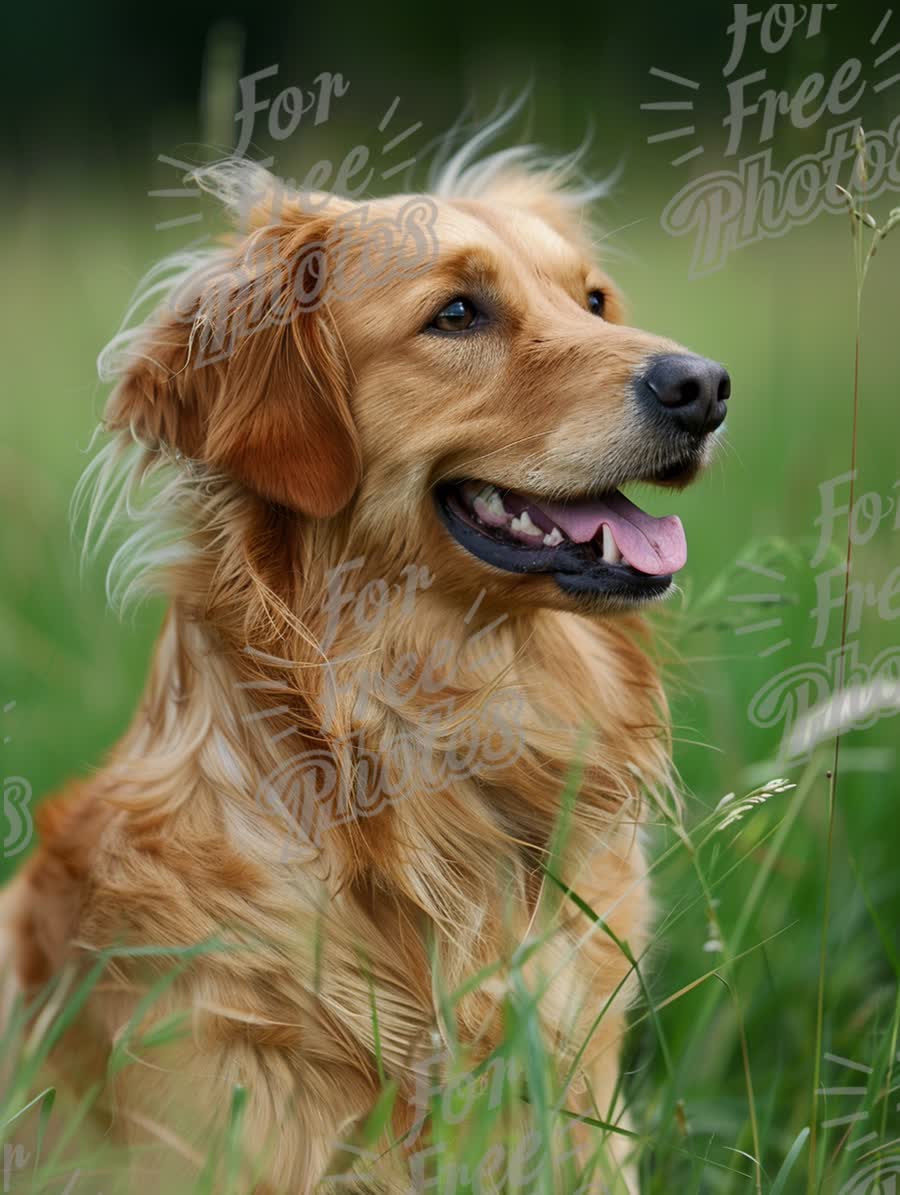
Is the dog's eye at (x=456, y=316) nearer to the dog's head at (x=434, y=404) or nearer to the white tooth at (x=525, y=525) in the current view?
the dog's head at (x=434, y=404)

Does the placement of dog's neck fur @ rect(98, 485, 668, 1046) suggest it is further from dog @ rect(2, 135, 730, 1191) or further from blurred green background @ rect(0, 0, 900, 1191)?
blurred green background @ rect(0, 0, 900, 1191)

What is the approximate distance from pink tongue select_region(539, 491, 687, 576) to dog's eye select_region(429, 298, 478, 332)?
1.32 feet

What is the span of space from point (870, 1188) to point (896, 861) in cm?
122

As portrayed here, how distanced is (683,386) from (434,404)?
475mm

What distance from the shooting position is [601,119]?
6.29 metres

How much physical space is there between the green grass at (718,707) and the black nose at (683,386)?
24cm

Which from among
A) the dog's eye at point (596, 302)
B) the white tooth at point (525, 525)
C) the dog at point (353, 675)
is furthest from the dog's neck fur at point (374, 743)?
the dog's eye at point (596, 302)

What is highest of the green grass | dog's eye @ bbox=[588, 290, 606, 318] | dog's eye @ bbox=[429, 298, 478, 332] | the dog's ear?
dog's eye @ bbox=[588, 290, 606, 318]

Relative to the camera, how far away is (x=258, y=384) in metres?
2.29

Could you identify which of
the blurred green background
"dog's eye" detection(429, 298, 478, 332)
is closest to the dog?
"dog's eye" detection(429, 298, 478, 332)

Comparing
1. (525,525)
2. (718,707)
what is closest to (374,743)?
(525,525)

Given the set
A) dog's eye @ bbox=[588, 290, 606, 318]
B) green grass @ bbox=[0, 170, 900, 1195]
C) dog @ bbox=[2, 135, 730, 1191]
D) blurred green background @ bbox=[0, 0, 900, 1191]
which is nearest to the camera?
green grass @ bbox=[0, 170, 900, 1195]

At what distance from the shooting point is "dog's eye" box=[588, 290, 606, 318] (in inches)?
109

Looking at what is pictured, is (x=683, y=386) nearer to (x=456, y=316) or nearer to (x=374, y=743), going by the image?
(x=456, y=316)
